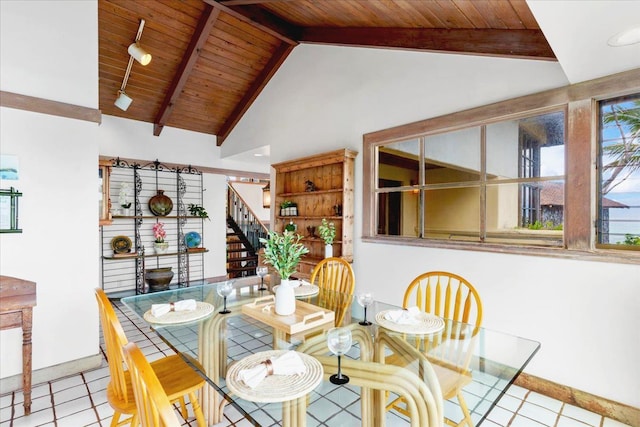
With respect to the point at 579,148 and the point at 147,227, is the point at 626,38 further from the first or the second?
the point at 147,227

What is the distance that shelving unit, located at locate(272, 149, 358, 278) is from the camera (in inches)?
150

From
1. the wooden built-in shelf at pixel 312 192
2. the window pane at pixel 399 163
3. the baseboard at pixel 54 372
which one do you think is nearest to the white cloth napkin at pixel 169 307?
the baseboard at pixel 54 372

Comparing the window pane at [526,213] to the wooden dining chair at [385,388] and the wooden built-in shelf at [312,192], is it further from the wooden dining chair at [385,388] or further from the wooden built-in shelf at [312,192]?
the wooden dining chair at [385,388]

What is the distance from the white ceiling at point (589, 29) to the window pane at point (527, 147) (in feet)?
1.62

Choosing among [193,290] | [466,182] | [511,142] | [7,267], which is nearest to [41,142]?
[7,267]

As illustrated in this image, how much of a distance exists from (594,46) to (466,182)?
53.8 inches

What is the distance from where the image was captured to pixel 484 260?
2.78 meters

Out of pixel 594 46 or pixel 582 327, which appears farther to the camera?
pixel 582 327

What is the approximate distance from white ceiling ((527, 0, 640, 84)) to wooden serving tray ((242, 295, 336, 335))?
183 centimetres

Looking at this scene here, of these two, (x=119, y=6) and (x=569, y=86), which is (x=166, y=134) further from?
(x=569, y=86)

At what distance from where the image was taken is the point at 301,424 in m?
1.15

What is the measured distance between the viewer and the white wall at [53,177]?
2.55 meters

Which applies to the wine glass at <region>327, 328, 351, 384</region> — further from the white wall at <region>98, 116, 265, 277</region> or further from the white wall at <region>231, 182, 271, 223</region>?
the white wall at <region>231, 182, 271, 223</region>

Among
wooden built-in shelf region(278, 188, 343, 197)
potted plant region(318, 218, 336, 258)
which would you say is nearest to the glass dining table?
potted plant region(318, 218, 336, 258)
